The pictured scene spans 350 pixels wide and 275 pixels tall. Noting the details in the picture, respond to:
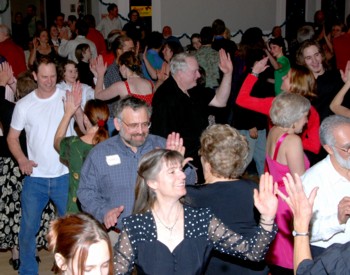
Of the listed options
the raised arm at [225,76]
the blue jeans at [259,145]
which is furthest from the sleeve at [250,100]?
the blue jeans at [259,145]

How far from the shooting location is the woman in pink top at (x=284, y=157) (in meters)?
3.55

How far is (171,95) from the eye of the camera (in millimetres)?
4719

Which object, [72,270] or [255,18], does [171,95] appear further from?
[255,18]

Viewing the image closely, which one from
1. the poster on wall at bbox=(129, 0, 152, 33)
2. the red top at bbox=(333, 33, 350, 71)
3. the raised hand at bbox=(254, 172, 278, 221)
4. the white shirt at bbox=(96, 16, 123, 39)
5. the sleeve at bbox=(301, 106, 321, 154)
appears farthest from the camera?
the poster on wall at bbox=(129, 0, 152, 33)

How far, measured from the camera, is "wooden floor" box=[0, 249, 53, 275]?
4914mm

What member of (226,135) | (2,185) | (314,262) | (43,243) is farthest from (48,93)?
(314,262)

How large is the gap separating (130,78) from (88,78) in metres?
1.60

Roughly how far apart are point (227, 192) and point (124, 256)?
26.1 inches

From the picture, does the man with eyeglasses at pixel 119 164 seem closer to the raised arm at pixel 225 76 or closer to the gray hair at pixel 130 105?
the gray hair at pixel 130 105

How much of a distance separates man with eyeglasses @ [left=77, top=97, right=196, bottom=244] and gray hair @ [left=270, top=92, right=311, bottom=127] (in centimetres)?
80

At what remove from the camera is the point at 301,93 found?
186 inches

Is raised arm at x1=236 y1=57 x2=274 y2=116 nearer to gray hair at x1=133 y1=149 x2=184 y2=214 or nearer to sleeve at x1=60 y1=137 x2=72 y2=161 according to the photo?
sleeve at x1=60 y1=137 x2=72 y2=161

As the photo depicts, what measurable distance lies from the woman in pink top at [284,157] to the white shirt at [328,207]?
0.36m

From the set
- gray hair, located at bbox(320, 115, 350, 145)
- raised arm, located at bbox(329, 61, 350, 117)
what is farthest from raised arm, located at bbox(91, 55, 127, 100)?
gray hair, located at bbox(320, 115, 350, 145)
